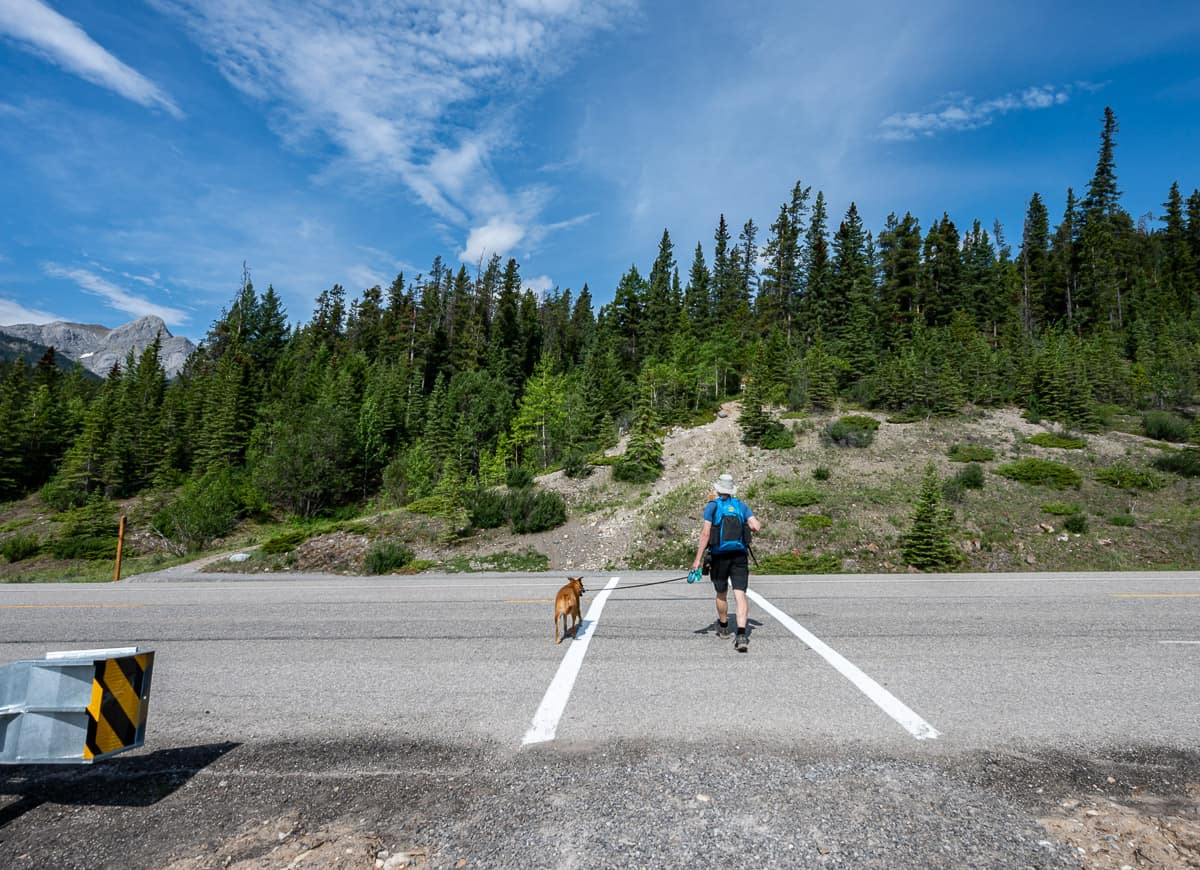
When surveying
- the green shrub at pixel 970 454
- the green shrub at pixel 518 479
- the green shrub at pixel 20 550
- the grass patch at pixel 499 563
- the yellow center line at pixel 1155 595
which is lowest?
the green shrub at pixel 20 550

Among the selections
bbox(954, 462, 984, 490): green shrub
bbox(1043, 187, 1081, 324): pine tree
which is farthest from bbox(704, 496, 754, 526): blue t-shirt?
bbox(1043, 187, 1081, 324): pine tree

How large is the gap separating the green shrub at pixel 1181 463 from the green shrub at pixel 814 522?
17.1 metres

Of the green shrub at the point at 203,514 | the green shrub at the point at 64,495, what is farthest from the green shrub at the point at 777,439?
the green shrub at the point at 64,495

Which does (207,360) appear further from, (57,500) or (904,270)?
(904,270)

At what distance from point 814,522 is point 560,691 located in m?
18.0

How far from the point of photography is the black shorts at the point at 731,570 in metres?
6.38

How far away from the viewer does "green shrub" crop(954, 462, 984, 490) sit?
79.6 ft

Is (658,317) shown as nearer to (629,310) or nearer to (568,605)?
(629,310)

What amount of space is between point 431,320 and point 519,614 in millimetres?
70636

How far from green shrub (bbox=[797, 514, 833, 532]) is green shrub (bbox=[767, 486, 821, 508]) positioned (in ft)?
5.33

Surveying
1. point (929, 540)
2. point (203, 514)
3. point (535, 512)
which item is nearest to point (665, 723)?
point (929, 540)

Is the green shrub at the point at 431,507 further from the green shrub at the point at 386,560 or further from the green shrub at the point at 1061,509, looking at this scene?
the green shrub at the point at 1061,509

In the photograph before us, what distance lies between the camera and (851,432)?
31.3 meters

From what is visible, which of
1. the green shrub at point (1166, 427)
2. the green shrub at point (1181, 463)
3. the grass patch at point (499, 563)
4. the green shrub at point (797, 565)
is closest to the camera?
the green shrub at point (797, 565)
